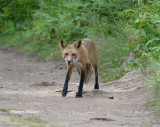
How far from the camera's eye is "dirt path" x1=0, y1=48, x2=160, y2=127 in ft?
16.1

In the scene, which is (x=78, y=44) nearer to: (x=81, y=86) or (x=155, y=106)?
(x=81, y=86)

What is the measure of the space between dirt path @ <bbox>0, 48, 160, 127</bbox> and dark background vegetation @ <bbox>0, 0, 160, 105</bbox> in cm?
58

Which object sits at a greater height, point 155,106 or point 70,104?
point 155,106

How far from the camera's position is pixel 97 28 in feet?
38.2

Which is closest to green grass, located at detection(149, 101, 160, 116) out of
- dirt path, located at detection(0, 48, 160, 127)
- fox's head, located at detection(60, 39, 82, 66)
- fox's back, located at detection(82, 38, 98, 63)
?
dirt path, located at detection(0, 48, 160, 127)

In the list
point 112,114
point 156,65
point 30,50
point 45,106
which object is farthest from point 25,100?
point 30,50

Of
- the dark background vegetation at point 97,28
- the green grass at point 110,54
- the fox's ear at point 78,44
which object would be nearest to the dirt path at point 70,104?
the dark background vegetation at point 97,28

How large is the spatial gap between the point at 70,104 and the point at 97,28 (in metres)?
5.70

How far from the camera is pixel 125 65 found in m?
8.81

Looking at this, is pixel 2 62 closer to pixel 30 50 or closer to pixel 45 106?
pixel 30 50


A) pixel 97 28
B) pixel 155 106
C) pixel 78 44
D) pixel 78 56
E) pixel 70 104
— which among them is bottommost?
pixel 70 104

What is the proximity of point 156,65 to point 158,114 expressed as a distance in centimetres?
145

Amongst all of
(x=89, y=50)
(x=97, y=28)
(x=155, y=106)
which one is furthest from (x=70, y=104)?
(x=97, y=28)

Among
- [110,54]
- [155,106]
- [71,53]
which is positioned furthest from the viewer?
[110,54]
